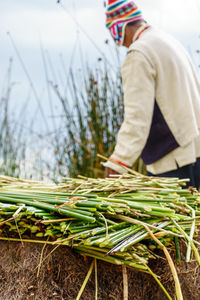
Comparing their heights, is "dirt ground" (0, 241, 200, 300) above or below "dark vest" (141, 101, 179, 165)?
below

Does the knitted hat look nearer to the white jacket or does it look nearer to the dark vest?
the white jacket

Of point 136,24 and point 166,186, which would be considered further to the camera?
point 136,24

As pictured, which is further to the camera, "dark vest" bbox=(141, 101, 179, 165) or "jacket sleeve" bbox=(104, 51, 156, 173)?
"dark vest" bbox=(141, 101, 179, 165)

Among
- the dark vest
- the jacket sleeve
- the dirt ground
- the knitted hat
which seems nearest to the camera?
the dirt ground

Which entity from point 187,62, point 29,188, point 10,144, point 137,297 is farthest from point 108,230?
point 10,144

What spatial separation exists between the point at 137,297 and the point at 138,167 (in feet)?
7.98

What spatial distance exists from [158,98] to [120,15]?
0.62 meters

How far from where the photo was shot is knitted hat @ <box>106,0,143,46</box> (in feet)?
8.25

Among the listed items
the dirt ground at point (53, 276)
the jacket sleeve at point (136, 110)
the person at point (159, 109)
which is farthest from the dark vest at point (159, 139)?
the dirt ground at point (53, 276)

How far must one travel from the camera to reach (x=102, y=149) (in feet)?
12.5

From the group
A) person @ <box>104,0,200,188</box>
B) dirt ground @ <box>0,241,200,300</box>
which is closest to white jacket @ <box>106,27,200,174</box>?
person @ <box>104,0,200,188</box>

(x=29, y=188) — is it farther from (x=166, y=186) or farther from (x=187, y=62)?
(x=187, y=62)

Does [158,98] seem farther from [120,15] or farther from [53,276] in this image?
[53,276]

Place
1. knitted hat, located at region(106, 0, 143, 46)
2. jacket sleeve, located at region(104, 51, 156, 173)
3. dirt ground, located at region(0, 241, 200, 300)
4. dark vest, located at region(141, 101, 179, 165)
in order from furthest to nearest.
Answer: knitted hat, located at region(106, 0, 143, 46)
dark vest, located at region(141, 101, 179, 165)
jacket sleeve, located at region(104, 51, 156, 173)
dirt ground, located at region(0, 241, 200, 300)
